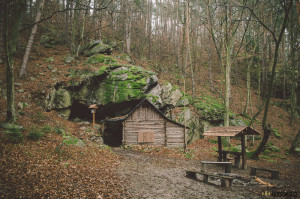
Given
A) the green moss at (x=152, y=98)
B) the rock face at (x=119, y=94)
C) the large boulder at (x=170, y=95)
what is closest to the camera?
the rock face at (x=119, y=94)

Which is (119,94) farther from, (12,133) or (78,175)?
(78,175)

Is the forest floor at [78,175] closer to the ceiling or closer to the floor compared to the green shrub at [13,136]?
closer to the floor

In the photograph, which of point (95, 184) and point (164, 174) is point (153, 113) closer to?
point (164, 174)

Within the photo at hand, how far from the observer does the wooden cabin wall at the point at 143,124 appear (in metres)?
18.6

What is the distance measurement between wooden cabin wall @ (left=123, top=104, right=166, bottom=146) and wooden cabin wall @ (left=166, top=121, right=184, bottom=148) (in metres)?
0.68

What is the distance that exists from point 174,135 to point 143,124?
3.73 meters

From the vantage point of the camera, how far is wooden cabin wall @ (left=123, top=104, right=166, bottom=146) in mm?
18578

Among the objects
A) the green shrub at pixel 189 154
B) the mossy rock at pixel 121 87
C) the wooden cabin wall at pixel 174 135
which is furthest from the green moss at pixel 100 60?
the green shrub at pixel 189 154

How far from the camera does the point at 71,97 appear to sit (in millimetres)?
19516

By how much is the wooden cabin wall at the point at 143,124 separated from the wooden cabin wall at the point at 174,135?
680 millimetres

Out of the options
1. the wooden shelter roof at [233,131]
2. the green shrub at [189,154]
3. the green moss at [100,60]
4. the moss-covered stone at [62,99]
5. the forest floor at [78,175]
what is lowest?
the green shrub at [189,154]

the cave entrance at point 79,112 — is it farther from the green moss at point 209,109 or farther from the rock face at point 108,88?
the green moss at point 209,109

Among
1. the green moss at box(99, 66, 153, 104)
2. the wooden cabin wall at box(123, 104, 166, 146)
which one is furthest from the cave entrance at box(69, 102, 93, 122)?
the wooden cabin wall at box(123, 104, 166, 146)

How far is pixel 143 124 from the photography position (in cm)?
1866
